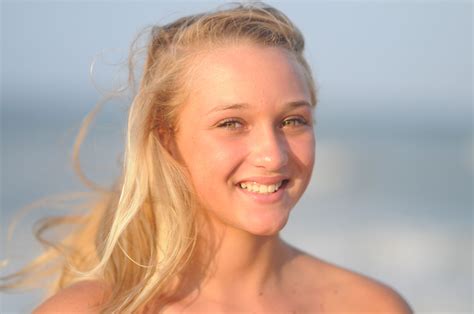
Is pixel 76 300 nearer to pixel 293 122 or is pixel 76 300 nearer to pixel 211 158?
pixel 211 158

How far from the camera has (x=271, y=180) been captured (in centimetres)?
360

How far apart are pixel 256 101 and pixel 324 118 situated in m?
27.9

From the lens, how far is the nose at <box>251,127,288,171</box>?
139 inches

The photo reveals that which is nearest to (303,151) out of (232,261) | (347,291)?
(232,261)

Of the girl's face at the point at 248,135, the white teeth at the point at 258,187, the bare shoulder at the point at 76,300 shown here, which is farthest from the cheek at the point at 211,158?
the bare shoulder at the point at 76,300

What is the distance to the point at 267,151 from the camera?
11.6 feet

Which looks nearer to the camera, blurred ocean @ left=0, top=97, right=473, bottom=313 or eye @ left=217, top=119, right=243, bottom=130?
eye @ left=217, top=119, right=243, bottom=130

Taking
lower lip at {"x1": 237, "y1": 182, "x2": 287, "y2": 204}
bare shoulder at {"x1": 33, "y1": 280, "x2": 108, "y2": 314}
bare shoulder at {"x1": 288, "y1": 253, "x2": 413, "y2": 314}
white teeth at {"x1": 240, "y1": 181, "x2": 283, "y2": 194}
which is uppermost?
white teeth at {"x1": 240, "y1": 181, "x2": 283, "y2": 194}

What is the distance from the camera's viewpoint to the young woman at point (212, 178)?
356cm

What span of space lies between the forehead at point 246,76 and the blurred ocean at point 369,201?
67 cm

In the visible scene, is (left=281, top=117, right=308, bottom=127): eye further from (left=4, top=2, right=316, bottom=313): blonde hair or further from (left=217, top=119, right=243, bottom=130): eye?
(left=4, top=2, right=316, bottom=313): blonde hair

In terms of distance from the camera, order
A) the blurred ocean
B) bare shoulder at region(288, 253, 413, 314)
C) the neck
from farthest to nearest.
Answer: the blurred ocean, bare shoulder at region(288, 253, 413, 314), the neck

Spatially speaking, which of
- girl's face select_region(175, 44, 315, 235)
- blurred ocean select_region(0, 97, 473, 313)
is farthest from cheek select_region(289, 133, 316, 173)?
blurred ocean select_region(0, 97, 473, 313)

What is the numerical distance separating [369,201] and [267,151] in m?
9.79
